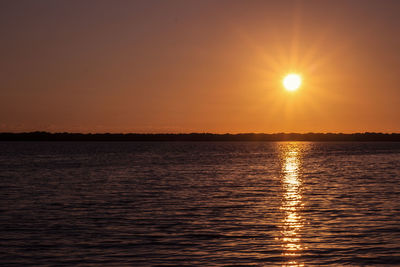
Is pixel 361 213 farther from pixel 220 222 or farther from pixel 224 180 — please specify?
pixel 224 180

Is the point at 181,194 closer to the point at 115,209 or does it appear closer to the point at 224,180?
the point at 115,209

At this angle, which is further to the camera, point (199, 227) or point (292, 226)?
point (292, 226)

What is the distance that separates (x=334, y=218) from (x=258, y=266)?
11.6 meters

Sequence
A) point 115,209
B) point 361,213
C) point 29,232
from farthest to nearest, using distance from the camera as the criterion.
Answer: point 115,209 < point 361,213 < point 29,232

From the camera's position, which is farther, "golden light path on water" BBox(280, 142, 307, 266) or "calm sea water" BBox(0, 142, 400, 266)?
"golden light path on water" BBox(280, 142, 307, 266)

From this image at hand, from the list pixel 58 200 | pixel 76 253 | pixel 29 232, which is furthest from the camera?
pixel 58 200

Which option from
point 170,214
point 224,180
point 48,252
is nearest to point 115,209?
point 170,214

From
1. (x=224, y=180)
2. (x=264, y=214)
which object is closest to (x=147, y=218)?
(x=264, y=214)

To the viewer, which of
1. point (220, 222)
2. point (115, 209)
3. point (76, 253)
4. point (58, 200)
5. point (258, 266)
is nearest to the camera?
point (258, 266)

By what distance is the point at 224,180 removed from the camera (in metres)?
57.9

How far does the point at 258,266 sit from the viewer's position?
60.7 feet

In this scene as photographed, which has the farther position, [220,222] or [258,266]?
[220,222]

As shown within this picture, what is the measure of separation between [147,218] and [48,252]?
9.19 metres

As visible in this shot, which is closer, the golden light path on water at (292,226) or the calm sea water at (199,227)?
the calm sea water at (199,227)
